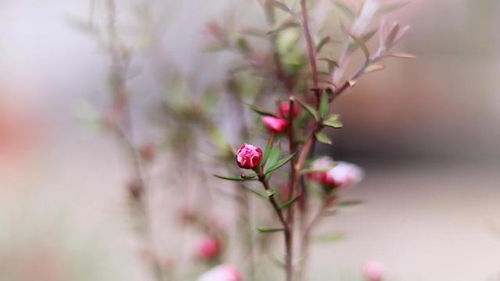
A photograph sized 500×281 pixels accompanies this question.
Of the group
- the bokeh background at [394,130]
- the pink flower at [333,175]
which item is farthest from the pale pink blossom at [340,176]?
the bokeh background at [394,130]

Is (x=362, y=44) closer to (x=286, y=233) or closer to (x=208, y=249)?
(x=286, y=233)

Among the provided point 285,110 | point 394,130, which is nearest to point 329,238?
point 285,110

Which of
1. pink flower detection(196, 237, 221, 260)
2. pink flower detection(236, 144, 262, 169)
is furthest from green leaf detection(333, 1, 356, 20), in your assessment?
pink flower detection(196, 237, 221, 260)

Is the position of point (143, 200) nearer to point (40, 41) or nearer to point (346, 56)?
point (346, 56)

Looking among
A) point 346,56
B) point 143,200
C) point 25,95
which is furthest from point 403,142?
point 346,56

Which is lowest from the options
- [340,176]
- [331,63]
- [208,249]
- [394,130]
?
[394,130]

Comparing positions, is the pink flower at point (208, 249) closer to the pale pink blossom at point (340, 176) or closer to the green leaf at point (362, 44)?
the pale pink blossom at point (340, 176)
